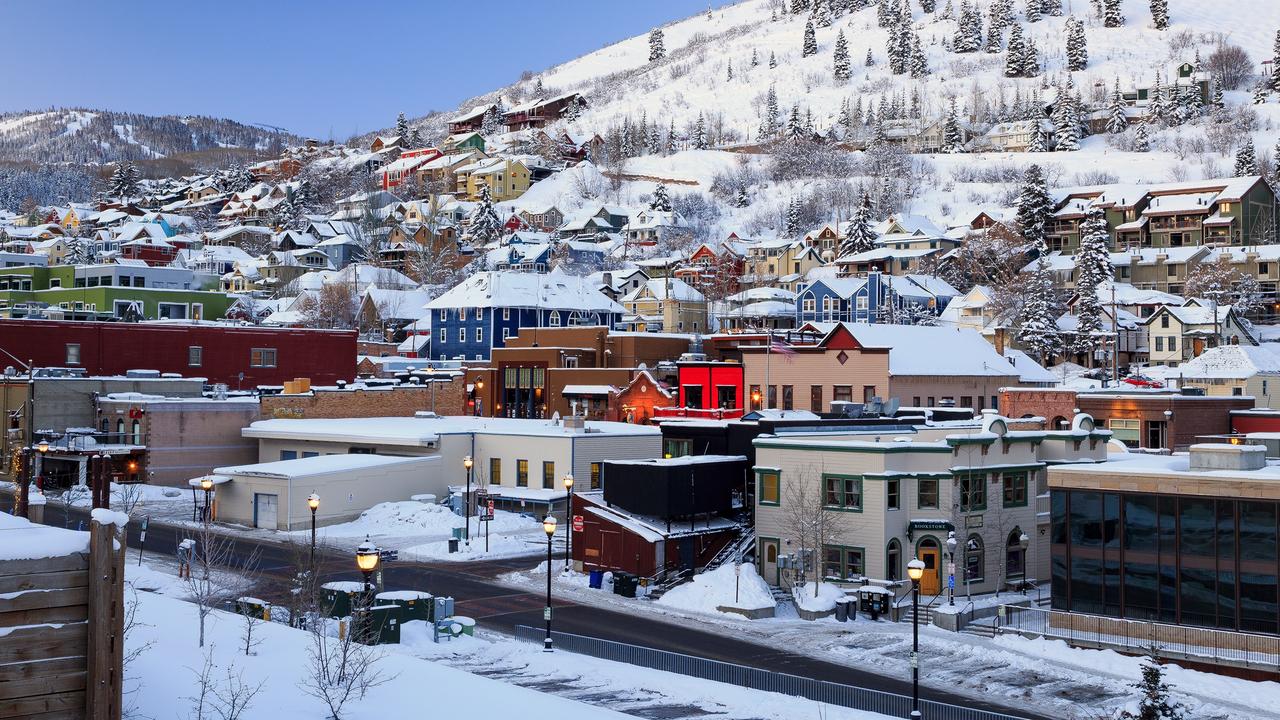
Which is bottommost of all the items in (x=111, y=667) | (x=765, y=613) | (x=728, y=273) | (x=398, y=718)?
(x=765, y=613)

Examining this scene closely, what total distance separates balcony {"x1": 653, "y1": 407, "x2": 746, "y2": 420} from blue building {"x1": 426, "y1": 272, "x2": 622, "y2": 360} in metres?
37.8

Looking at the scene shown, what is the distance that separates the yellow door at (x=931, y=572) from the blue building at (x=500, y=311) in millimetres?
71996

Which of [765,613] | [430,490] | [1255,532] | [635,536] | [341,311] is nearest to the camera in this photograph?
[1255,532]

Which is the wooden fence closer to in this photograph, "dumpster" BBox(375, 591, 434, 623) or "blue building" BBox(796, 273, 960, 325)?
"dumpster" BBox(375, 591, 434, 623)

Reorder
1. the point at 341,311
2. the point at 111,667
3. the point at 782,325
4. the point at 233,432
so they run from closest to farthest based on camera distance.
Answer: the point at 111,667
the point at 233,432
the point at 782,325
the point at 341,311

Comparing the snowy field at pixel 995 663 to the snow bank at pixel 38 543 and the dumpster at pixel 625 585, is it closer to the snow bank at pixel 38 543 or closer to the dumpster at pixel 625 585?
the dumpster at pixel 625 585

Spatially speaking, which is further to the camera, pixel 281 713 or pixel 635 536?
pixel 635 536

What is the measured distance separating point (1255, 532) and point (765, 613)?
1472 cm

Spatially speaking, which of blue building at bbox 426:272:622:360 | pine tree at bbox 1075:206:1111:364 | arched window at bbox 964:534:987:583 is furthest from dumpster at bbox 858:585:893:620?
blue building at bbox 426:272:622:360

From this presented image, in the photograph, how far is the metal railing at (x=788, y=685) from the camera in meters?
27.5

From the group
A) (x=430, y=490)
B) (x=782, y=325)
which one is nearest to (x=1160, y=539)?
(x=430, y=490)

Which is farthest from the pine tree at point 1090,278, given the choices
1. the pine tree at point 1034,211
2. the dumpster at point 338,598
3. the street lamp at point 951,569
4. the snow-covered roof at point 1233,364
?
the dumpster at point 338,598

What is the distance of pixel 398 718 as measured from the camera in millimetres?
17875

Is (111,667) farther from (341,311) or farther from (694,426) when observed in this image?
(341,311)
